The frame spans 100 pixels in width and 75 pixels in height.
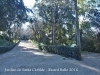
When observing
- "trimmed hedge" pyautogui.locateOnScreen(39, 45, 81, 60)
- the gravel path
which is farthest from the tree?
the gravel path

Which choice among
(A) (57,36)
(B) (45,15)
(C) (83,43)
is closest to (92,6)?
(C) (83,43)

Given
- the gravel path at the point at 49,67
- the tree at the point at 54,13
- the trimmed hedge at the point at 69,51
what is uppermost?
the tree at the point at 54,13

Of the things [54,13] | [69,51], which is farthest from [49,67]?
[54,13]

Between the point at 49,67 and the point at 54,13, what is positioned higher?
the point at 54,13

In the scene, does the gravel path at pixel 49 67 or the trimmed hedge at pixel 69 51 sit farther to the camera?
the trimmed hedge at pixel 69 51

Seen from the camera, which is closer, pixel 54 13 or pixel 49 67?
pixel 49 67

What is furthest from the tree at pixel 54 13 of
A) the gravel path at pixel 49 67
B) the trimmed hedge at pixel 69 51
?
the gravel path at pixel 49 67

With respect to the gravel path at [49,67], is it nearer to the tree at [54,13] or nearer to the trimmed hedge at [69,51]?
the trimmed hedge at [69,51]

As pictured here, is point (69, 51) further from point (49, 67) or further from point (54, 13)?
point (54, 13)

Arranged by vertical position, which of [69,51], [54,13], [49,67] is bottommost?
[49,67]

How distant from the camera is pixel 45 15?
33.8 m

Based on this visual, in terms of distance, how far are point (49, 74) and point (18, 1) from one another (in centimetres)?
987

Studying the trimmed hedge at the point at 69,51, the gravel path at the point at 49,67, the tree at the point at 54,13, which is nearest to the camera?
the gravel path at the point at 49,67

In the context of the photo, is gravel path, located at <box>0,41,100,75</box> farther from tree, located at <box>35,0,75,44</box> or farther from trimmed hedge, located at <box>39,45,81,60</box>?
tree, located at <box>35,0,75,44</box>
